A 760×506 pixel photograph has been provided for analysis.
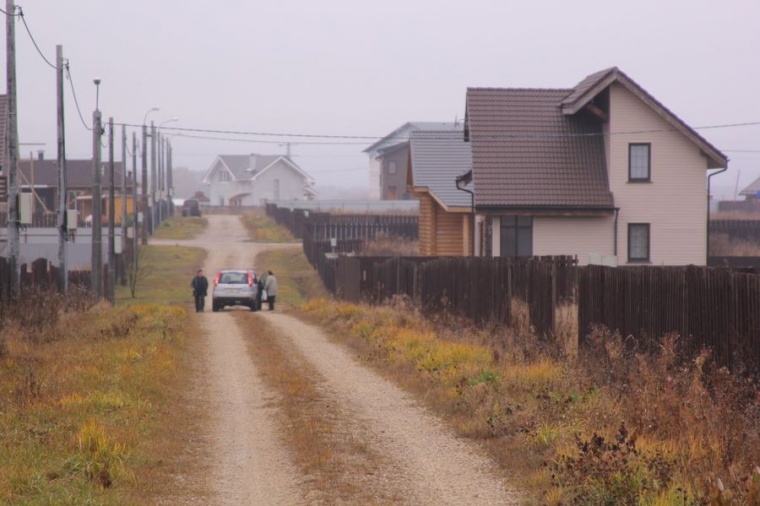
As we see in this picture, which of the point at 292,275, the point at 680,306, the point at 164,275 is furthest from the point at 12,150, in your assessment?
the point at 292,275

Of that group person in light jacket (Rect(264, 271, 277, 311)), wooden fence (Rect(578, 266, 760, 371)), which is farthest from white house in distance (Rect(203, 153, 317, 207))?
wooden fence (Rect(578, 266, 760, 371))

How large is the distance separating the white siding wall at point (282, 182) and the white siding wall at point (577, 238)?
94.8 metres

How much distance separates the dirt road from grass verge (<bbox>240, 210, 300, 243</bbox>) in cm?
5846

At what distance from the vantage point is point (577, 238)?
36531mm

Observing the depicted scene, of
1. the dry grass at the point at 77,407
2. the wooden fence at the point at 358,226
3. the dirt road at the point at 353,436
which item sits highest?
the wooden fence at the point at 358,226

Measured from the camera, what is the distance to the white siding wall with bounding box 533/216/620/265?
36.5 metres

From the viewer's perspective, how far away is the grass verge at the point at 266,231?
255 feet

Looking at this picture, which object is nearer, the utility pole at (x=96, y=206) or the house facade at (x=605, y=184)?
the utility pole at (x=96, y=206)

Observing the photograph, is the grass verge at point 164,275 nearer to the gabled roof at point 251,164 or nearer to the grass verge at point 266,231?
the grass verge at point 266,231

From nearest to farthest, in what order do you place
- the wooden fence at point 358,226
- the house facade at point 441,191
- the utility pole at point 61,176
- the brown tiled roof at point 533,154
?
the utility pole at point 61,176 < the brown tiled roof at point 533,154 < the house facade at point 441,191 < the wooden fence at point 358,226

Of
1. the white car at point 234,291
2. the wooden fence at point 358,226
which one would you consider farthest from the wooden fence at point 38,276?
the wooden fence at point 358,226

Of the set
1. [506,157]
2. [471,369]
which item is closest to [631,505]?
[471,369]

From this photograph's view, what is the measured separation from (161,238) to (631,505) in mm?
72858

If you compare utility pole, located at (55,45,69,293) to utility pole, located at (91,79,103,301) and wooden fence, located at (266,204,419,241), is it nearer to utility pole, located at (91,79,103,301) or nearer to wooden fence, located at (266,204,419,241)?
utility pole, located at (91,79,103,301)
